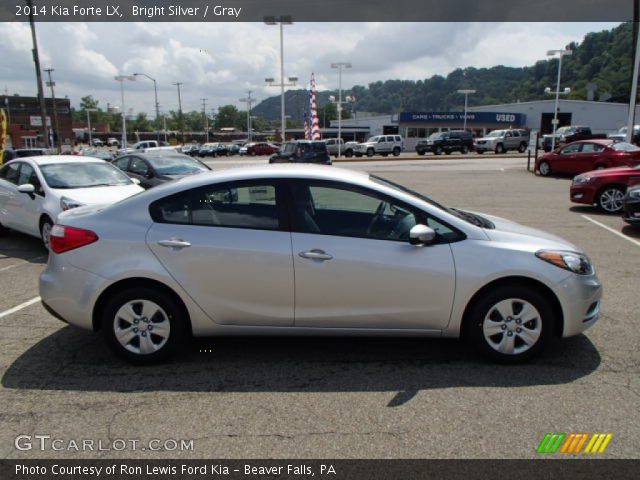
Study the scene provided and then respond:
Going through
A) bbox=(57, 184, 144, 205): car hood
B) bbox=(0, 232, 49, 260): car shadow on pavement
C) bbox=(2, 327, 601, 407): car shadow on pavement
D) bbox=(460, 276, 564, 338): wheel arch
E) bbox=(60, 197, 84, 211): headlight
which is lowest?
bbox=(0, 232, 49, 260): car shadow on pavement

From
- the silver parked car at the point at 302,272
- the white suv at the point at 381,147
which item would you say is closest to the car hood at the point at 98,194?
the silver parked car at the point at 302,272

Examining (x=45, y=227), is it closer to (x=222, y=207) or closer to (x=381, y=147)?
(x=222, y=207)

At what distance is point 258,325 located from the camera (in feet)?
13.3

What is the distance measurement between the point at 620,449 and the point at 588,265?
1598 millimetres

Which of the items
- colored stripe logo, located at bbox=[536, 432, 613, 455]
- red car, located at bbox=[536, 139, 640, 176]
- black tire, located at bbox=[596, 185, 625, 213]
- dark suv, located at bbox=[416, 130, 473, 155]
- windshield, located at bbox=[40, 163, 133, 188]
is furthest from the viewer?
dark suv, located at bbox=[416, 130, 473, 155]

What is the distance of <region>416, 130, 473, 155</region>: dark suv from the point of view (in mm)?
44969

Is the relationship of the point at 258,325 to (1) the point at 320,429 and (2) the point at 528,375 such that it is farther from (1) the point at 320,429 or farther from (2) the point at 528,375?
(2) the point at 528,375

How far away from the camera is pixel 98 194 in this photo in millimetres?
8125

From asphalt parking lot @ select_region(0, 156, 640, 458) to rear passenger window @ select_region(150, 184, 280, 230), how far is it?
3.76 feet

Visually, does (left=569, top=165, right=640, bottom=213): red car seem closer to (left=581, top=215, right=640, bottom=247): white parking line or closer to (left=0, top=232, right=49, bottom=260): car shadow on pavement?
(left=581, top=215, right=640, bottom=247): white parking line

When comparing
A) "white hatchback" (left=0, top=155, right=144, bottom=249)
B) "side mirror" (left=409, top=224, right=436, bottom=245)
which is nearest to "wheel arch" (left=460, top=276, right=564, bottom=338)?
"side mirror" (left=409, top=224, right=436, bottom=245)

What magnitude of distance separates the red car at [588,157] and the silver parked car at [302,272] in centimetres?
1618

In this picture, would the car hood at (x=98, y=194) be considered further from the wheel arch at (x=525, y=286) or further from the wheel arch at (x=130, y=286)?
the wheel arch at (x=525, y=286)

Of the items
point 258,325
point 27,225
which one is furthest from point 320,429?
point 27,225
